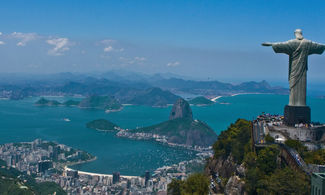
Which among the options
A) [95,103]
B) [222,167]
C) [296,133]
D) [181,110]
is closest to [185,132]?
[181,110]

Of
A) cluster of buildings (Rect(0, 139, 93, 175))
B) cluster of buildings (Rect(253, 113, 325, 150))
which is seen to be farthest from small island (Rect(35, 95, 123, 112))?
cluster of buildings (Rect(253, 113, 325, 150))

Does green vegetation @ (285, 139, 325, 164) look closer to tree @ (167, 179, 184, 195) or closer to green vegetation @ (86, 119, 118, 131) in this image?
tree @ (167, 179, 184, 195)

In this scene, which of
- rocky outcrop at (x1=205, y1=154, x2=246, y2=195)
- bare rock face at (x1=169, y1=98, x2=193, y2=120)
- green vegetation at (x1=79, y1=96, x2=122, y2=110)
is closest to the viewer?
rocky outcrop at (x1=205, y1=154, x2=246, y2=195)

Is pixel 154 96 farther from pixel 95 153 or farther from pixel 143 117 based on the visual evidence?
pixel 95 153

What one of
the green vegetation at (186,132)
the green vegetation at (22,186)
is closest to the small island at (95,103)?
the green vegetation at (186,132)

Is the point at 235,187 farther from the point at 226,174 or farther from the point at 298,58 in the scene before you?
the point at 298,58
